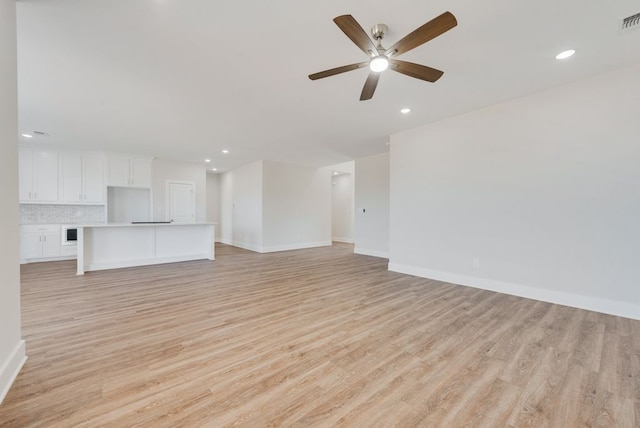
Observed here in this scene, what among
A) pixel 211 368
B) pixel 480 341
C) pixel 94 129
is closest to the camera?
pixel 211 368

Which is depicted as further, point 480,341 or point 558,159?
point 558,159

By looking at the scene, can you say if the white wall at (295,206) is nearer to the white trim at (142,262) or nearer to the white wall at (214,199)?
the white trim at (142,262)

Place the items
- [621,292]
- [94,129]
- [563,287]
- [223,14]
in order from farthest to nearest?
[94,129] < [563,287] < [621,292] < [223,14]

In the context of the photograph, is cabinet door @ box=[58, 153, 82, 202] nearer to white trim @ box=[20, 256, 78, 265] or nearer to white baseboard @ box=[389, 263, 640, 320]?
white trim @ box=[20, 256, 78, 265]

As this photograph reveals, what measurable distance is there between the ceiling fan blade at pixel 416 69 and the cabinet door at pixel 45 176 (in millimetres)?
8066

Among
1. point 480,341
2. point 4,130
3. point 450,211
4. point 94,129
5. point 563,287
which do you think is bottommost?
point 480,341

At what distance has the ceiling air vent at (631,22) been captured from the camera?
6.93 ft

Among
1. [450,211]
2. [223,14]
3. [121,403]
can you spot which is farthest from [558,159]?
[121,403]

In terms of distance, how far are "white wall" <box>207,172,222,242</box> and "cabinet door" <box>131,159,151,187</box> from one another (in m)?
2.74

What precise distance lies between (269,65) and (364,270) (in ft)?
13.0

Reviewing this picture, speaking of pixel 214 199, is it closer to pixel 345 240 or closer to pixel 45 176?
pixel 45 176

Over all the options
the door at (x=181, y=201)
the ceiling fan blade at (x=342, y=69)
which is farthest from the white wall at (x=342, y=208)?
the ceiling fan blade at (x=342, y=69)

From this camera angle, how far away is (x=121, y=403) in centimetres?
157

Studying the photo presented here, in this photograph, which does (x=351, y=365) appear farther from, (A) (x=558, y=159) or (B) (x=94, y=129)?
(B) (x=94, y=129)
